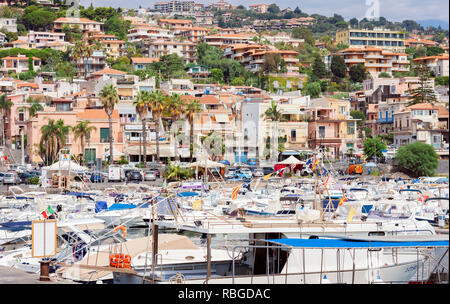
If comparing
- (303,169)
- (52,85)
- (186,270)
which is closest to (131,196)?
(186,270)

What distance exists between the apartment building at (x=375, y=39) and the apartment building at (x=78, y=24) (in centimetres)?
Answer: 2360

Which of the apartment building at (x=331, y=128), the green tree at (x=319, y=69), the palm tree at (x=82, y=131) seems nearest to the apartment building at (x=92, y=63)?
the green tree at (x=319, y=69)

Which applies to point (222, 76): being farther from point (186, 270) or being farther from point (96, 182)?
point (186, 270)

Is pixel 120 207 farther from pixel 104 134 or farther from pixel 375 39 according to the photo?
pixel 375 39

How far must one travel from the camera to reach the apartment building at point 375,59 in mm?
62500

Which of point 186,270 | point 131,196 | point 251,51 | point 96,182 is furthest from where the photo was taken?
point 251,51

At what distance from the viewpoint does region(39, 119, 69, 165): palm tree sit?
29438 mm

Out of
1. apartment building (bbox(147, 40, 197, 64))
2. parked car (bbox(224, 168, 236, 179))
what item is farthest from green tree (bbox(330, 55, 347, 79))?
parked car (bbox(224, 168, 236, 179))

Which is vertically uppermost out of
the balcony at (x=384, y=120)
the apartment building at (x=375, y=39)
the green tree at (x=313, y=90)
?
the apartment building at (x=375, y=39)

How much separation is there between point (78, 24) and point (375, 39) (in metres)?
28.7

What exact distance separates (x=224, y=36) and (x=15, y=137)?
39303 millimetres

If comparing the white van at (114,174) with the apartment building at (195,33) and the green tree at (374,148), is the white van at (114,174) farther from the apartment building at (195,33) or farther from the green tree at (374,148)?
the apartment building at (195,33)

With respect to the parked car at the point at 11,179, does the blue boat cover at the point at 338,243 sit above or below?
above

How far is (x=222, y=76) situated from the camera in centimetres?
5819
